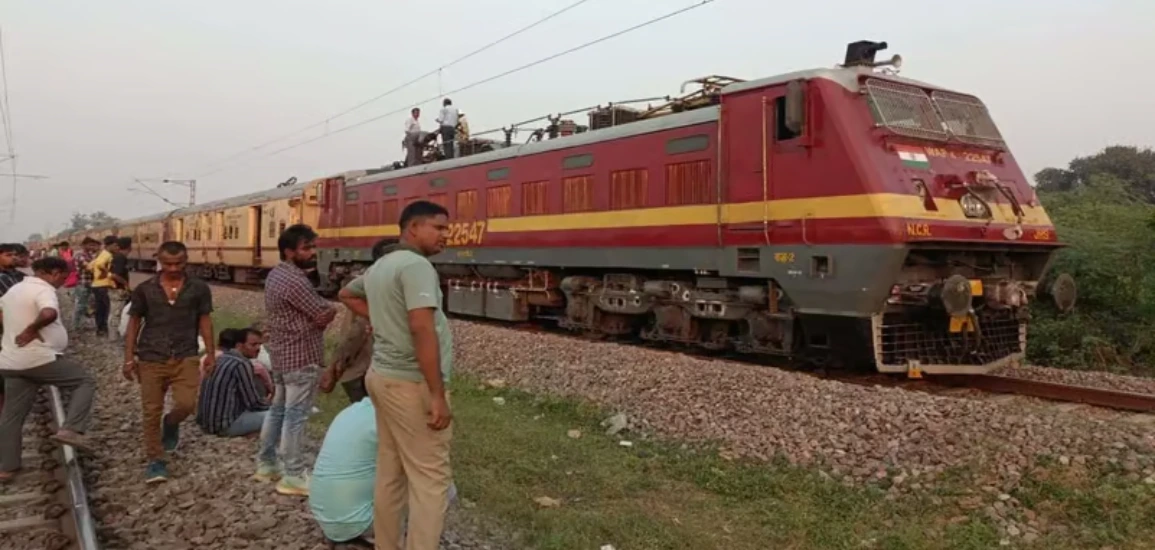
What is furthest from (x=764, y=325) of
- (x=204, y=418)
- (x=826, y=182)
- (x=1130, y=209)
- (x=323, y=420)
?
(x=1130, y=209)

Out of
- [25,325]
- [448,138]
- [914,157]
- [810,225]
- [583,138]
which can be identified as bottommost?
[25,325]

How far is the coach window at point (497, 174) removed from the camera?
14062 millimetres

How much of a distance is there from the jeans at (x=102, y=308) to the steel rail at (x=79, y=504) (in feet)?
27.2

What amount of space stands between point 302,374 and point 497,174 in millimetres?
9404

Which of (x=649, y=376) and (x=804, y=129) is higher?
(x=804, y=129)

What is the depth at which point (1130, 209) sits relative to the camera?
15.1 m

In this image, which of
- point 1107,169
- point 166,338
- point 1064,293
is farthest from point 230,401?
point 1107,169

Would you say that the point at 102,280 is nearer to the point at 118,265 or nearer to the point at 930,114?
the point at 118,265

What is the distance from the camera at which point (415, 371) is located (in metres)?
3.74

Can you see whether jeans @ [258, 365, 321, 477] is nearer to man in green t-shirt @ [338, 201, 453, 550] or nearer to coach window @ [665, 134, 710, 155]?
man in green t-shirt @ [338, 201, 453, 550]

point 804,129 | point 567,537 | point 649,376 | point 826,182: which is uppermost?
point 804,129

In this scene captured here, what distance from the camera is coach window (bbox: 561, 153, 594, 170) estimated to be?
1214 centimetres

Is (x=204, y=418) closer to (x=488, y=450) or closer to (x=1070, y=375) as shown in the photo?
(x=488, y=450)

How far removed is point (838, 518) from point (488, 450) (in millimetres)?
2775
